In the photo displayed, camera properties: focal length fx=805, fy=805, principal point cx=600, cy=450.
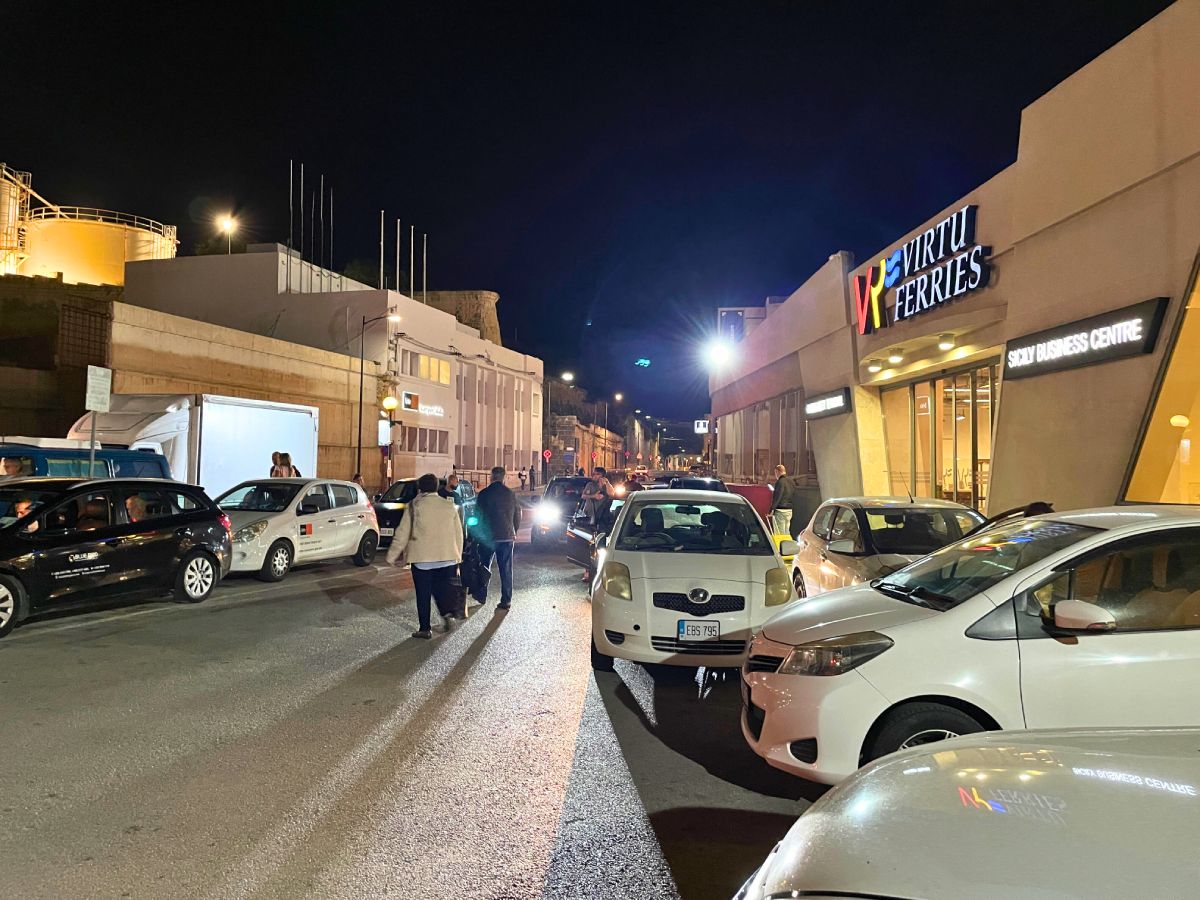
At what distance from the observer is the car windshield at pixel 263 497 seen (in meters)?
12.9

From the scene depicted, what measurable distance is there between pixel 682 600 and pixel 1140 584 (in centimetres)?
321

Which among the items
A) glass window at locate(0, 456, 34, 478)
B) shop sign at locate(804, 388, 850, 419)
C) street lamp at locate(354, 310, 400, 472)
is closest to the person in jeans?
glass window at locate(0, 456, 34, 478)

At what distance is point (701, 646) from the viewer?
6.45 meters

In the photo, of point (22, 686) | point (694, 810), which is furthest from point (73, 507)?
point (694, 810)

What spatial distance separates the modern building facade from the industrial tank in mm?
51953

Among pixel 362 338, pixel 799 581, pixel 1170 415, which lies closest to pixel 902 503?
pixel 799 581

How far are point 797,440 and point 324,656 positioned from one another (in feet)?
67.6

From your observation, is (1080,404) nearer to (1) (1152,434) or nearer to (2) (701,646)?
(1) (1152,434)

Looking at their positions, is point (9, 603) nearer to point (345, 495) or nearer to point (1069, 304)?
point (345, 495)

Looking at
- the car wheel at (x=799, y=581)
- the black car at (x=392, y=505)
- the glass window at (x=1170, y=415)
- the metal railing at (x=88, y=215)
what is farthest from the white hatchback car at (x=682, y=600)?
the metal railing at (x=88, y=215)

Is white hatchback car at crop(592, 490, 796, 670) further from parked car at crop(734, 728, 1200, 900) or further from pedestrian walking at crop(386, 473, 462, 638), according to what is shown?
parked car at crop(734, 728, 1200, 900)

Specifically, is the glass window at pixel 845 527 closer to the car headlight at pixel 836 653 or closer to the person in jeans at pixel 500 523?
the person in jeans at pixel 500 523

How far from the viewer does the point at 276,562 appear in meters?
12.4

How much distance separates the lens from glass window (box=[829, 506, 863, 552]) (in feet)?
28.5
